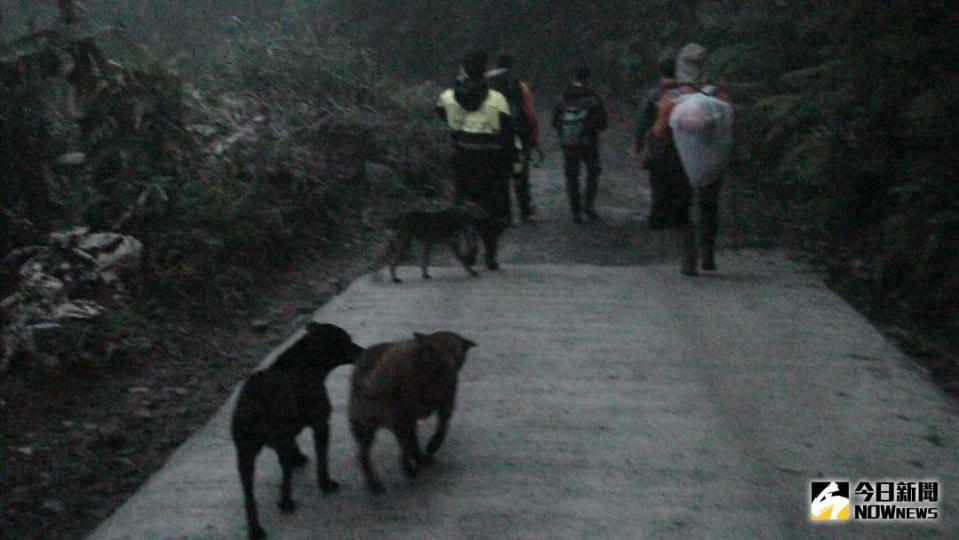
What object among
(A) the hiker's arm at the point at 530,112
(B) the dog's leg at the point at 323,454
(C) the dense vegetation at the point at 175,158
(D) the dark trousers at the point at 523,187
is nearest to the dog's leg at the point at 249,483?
(B) the dog's leg at the point at 323,454

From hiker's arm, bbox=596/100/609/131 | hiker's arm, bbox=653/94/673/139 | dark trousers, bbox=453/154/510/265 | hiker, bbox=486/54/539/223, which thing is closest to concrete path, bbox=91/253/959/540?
dark trousers, bbox=453/154/510/265

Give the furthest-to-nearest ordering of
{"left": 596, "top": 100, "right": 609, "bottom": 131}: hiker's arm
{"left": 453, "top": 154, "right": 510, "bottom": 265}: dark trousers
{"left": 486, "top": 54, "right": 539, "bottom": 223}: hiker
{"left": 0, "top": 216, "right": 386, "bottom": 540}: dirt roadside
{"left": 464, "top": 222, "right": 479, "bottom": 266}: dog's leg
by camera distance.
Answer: {"left": 596, "top": 100, "right": 609, "bottom": 131}: hiker's arm
{"left": 486, "top": 54, "right": 539, "bottom": 223}: hiker
{"left": 453, "top": 154, "right": 510, "bottom": 265}: dark trousers
{"left": 464, "top": 222, "right": 479, "bottom": 266}: dog's leg
{"left": 0, "top": 216, "right": 386, "bottom": 540}: dirt roadside

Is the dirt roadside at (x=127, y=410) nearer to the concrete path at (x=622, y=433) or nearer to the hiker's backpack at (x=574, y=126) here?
the concrete path at (x=622, y=433)

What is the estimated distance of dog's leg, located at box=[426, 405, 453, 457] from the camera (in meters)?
6.36

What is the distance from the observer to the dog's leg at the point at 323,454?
6.04 meters

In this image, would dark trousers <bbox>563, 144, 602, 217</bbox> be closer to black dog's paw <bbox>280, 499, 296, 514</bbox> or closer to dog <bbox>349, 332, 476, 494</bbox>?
dog <bbox>349, 332, 476, 494</bbox>

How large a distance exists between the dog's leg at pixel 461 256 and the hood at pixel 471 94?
1.23 m

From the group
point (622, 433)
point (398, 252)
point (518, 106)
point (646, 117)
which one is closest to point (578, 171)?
point (518, 106)

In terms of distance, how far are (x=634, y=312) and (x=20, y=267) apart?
4618 millimetres

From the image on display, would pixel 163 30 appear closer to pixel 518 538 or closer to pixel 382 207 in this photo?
pixel 382 207

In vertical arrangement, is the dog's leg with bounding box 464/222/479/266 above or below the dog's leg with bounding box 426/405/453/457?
below

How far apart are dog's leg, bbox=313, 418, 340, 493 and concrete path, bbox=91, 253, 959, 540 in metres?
0.06

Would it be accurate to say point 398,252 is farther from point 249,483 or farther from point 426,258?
point 249,483

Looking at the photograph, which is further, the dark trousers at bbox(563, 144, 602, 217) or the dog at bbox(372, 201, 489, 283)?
the dark trousers at bbox(563, 144, 602, 217)
